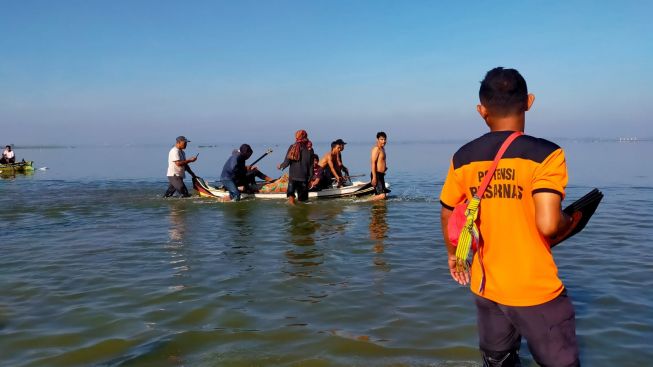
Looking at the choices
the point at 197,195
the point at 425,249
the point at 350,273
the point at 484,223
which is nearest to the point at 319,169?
the point at 197,195

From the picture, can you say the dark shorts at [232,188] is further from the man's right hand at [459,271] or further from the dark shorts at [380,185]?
the man's right hand at [459,271]

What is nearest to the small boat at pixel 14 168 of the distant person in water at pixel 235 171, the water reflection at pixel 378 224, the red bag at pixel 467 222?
the distant person in water at pixel 235 171

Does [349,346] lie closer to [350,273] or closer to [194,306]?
[194,306]

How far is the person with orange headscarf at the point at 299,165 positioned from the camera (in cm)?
1455

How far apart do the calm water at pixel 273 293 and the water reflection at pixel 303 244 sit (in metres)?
0.05

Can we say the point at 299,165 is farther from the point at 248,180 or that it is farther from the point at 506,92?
the point at 506,92

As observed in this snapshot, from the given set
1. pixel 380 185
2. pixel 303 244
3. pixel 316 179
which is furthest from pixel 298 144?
pixel 303 244

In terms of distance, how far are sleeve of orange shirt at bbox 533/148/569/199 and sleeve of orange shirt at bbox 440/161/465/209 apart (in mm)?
519

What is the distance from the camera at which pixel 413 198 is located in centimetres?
1645

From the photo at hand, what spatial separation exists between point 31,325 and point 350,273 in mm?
4037

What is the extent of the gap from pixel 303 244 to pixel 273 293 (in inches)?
119

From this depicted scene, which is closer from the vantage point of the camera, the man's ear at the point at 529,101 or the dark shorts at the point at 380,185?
the man's ear at the point at 529,101

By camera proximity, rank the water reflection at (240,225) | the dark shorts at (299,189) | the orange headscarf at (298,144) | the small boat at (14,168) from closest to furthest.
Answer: the water reflection at (240,225) → the orange headscarf at (298,144) → the dark shorts at (299,189) → the small boat at (14,168)

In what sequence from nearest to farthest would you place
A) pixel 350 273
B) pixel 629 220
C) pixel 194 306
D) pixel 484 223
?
1. pixel 484 223
2. pixel 194 306
3. pixel 350 273
4. pixel 629 220
